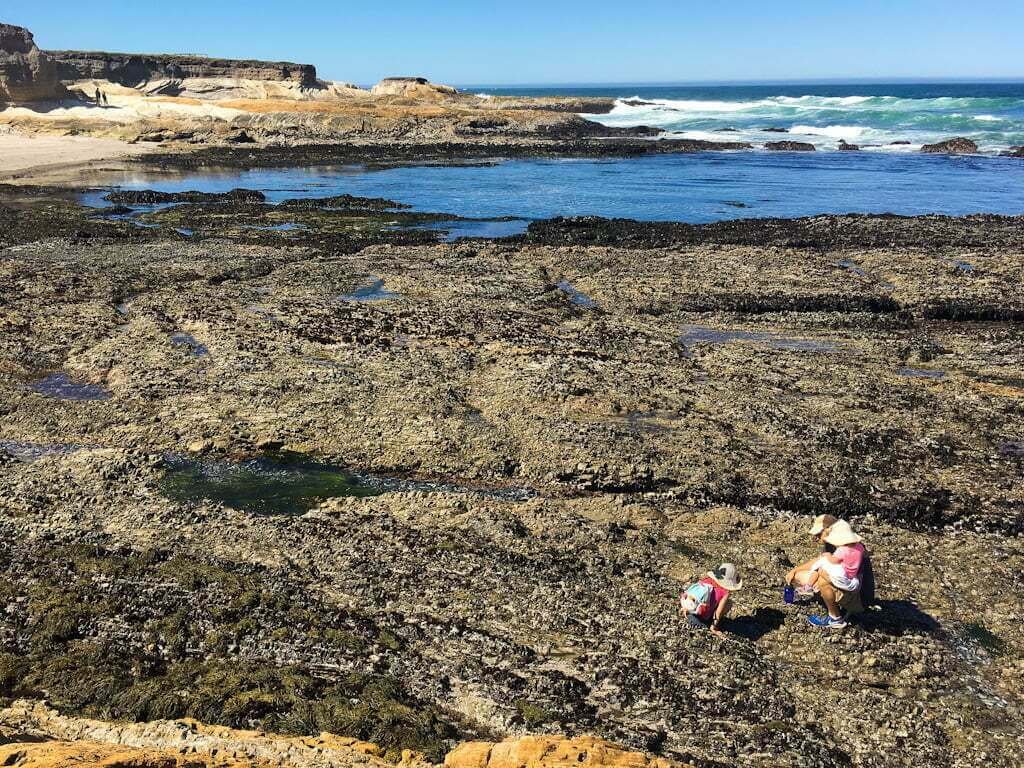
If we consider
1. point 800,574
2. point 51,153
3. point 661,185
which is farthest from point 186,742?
point 51,153

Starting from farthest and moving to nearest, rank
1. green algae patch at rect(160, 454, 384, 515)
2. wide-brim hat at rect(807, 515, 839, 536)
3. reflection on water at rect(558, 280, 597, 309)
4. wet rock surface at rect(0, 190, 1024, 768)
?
reflection on water at rect(558, 280, 597, 309) < green algae patch at rect(160, 454, 384, 515) < wide-brim hat at rect(807, 515, 839, 536) < wet rock surface at rect(0, 190, 1024, 768)

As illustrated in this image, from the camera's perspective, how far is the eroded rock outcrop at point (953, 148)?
4885 cm

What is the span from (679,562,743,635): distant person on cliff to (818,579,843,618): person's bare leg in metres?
0.77

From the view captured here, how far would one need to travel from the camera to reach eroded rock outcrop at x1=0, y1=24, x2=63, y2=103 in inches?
2239

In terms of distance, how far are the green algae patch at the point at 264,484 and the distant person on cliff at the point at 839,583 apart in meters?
4.93

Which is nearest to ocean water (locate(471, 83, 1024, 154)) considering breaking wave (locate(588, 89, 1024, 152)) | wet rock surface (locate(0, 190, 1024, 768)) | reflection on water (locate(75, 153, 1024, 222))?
breaking wave (locate(588, 89, 1024, 152))

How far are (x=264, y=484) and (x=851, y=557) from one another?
21.5ft

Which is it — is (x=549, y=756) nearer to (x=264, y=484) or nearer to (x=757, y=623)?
(x=757, y=623)

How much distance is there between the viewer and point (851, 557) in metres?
5.96

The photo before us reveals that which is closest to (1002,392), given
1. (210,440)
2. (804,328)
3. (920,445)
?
(920,445)

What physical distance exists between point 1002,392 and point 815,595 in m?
6.97

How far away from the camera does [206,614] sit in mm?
5891

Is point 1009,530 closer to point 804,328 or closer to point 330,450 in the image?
point 804,328

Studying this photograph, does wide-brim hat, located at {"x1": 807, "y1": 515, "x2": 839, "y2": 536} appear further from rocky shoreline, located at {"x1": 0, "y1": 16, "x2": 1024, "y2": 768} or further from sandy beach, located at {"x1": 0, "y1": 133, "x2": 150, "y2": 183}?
sandy beach, located at {"x1": 0, "y1": 133, "x2": 150, "y2": 183}
